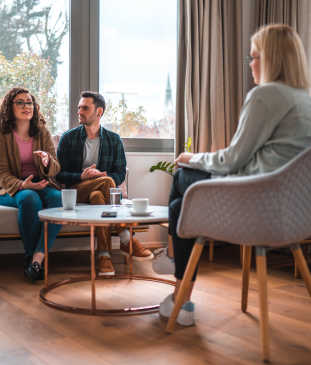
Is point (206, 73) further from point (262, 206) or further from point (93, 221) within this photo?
point (262, 206)

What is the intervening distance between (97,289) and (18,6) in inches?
91.4

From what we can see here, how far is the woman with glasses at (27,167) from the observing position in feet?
8.25

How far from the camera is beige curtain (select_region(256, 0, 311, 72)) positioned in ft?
11.3

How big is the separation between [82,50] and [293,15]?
5.78 feet

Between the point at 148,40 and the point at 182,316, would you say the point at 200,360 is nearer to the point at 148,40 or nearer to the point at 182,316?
the point at 182,316

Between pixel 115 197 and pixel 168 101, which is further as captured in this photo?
pixel 168 101

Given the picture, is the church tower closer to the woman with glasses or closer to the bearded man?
the bearded man

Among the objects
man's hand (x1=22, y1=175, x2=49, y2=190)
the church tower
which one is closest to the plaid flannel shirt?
man's hand (x1=22, y1=175, x2=49, y2=190)

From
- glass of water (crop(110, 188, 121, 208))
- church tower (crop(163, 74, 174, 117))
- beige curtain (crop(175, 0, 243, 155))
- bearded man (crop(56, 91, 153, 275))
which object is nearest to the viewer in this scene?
glass of water (crop(110, 188, 121, 208))

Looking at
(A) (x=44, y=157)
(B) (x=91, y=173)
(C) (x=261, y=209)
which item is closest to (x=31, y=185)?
(A) (x=44, y=157)

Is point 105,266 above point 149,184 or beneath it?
beneath

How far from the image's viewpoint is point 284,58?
1513 mm

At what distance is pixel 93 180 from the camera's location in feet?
9.20

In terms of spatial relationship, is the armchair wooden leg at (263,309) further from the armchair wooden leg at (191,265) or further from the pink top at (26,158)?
the pink top at (26,158)
